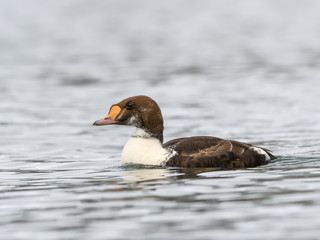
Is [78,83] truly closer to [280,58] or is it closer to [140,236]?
[280,58]

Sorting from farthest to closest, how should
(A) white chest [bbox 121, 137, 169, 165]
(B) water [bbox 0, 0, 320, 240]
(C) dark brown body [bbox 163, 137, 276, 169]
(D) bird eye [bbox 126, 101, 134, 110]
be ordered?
(D) bird eye [bbox 126, 101, 134, 110] < (A) white chest [bbox 121, 137, 169, 165] < (C) dark brown body [bbox 163, 137, 276, 169] < (B) water [bbox 0, 0, 320, 240]

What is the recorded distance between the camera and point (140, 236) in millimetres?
8141

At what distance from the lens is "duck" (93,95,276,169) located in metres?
12.3

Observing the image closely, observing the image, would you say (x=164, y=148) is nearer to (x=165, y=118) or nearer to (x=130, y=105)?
(x=130, y=105)

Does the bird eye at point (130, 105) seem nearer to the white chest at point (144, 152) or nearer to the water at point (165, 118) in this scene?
the white chest at point (144, 152)

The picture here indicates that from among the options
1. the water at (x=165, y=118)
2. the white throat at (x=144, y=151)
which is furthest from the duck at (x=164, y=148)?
the water at (x=165, y=118)

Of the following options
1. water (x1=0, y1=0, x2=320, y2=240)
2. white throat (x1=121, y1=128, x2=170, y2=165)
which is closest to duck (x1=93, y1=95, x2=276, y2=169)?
white throat (x1=121, y1=128, x2=170, y2=165)

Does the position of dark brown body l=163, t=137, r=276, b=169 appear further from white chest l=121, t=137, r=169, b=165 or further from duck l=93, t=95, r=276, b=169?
white chest l=121, t=137, r=169, b=165

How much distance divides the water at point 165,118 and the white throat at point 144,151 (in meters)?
0.17

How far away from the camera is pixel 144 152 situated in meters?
12.4

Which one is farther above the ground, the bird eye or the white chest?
the bird eye

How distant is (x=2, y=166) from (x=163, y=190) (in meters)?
3.95

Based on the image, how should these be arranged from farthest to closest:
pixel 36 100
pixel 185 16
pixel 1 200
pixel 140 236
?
pixel 185 16 → pixel 36 100 → pixel 1 200 → pixel 140 236

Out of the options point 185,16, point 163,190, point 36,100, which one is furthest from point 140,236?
point 185,16
